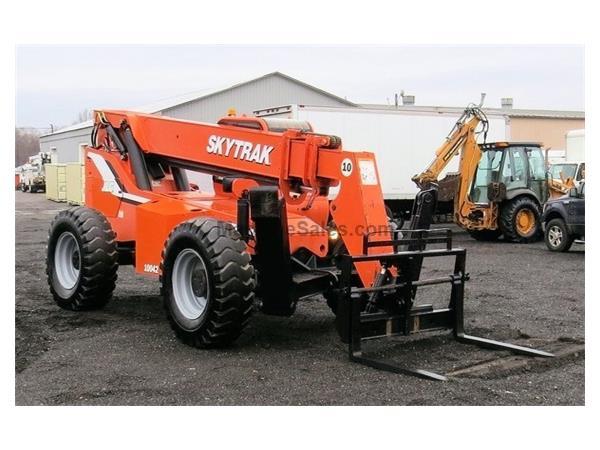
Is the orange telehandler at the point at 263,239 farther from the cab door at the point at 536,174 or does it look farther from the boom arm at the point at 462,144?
the cab door at the point at 536,174

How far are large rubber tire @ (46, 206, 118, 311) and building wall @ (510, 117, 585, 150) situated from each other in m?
34.4

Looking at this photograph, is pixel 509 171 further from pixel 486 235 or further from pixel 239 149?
pixel 239 149

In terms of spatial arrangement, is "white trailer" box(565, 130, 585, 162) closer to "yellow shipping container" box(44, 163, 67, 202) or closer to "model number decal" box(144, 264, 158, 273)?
"model number decal" box(144, 264, 158, 273)

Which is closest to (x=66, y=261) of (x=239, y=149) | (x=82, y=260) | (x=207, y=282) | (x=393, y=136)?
(x=82, y=260)

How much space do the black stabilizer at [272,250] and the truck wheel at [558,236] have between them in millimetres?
9995

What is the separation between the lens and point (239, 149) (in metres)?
7.79

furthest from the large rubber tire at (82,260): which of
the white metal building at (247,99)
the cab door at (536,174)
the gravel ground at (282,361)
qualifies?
the white metal building at (247,99)

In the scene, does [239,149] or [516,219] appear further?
[516,219]

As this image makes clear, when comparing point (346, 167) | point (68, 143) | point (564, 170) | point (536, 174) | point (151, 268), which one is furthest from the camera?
point (68, 143)

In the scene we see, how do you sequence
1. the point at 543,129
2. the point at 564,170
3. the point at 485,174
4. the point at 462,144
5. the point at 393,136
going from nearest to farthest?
the point at 462,144 → the point at 485,174 → the point at 393,136 → the point at 564,170 → the point at 543,129

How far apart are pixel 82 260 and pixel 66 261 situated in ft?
2.46

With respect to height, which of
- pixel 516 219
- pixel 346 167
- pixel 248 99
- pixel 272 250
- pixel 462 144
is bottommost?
pixel 272 250

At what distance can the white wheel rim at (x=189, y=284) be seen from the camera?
7.09 m

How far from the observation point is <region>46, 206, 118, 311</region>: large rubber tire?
27.9ft
